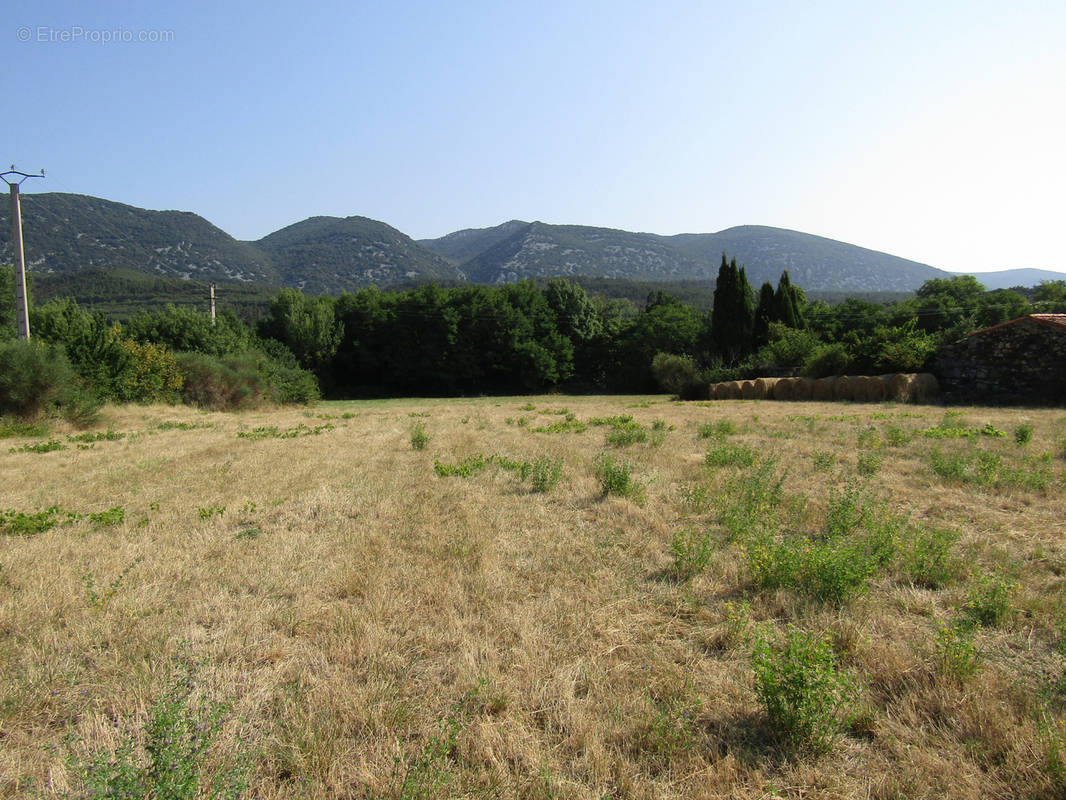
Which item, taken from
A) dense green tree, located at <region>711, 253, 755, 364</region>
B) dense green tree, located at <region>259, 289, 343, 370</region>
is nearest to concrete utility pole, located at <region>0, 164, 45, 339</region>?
dense green tree, located at <region>259, 289, 343, 370</region>

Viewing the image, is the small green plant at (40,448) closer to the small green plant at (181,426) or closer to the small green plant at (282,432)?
the small green plant at (282,432)

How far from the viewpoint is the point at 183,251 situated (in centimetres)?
11638

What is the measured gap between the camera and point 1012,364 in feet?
70.1

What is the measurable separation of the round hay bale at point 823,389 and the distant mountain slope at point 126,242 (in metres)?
110

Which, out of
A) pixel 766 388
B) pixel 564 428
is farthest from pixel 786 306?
pixel 564 428

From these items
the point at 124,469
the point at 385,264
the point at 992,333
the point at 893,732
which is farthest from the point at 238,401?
the point at 385,264

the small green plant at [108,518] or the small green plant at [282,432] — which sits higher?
the small green plant at [108,518]

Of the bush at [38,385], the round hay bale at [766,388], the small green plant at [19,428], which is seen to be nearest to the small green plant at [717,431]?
the round hay bale at [766,388]

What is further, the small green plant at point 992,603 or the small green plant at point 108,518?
the small green plant at point 108,518

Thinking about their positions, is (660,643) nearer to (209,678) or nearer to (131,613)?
(209,678)

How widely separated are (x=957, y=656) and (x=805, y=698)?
1157 millimetres

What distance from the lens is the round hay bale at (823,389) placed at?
25.1 m

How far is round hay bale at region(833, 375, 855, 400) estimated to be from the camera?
24422mm

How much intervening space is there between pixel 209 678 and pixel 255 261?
480ft
